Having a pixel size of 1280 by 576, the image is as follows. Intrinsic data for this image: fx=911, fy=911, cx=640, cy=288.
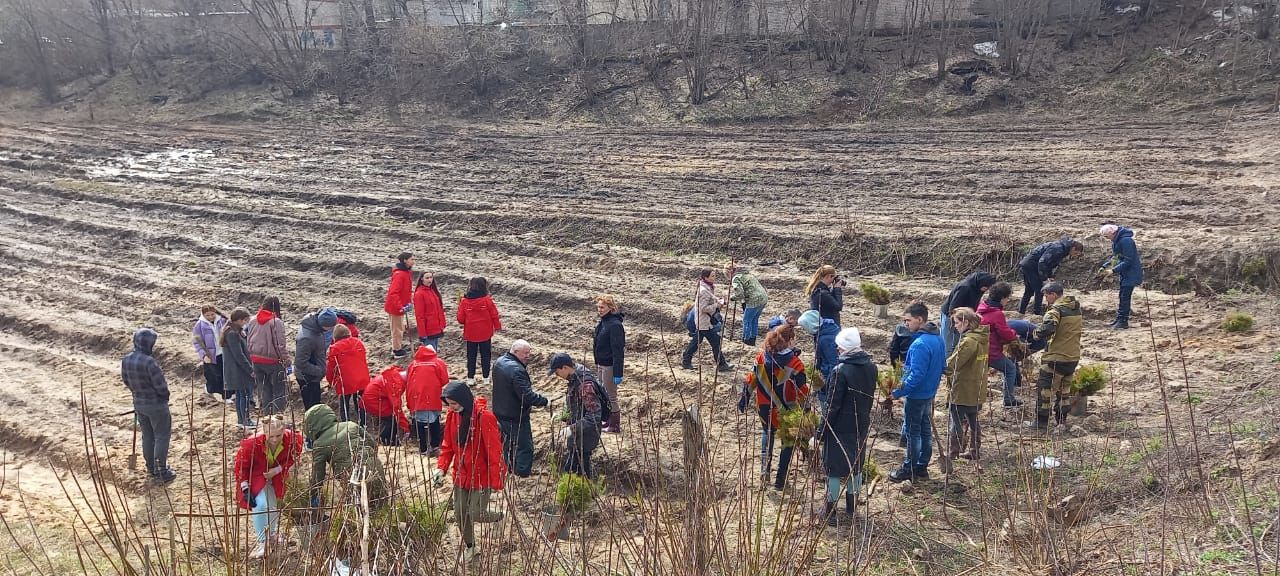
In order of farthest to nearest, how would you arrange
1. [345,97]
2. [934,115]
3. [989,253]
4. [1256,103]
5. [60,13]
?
[60,13]
[345,97]
[934,115]
[1256,103]
[989,253]

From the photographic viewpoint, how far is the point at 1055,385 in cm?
792

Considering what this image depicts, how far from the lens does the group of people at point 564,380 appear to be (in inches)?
245

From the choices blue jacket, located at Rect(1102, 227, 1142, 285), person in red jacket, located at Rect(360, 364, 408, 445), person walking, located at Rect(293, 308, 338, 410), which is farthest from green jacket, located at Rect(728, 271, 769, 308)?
person walking, located at Rect(293, 308, 338, 410)

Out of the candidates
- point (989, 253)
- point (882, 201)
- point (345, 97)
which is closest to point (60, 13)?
point (345, 97)

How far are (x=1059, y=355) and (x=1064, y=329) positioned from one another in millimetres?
229

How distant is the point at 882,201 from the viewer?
15992 mm

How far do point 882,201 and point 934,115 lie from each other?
319 inches

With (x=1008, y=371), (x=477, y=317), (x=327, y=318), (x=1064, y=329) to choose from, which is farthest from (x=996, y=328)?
(x=327, y=318)

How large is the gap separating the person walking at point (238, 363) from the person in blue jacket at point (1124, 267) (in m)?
9.31

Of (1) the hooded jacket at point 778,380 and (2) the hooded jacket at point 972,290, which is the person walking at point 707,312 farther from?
(1) the hooded jacket at point 778,380

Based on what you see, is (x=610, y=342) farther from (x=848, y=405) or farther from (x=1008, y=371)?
(x=1008, y=371)

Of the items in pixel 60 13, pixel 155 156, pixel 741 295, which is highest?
pixel 60 13

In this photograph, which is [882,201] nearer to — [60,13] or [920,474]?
[920,474]

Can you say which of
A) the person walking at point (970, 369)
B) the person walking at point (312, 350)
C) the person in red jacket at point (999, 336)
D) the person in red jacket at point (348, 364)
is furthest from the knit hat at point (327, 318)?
the person in red jacket at point (999, 336)
